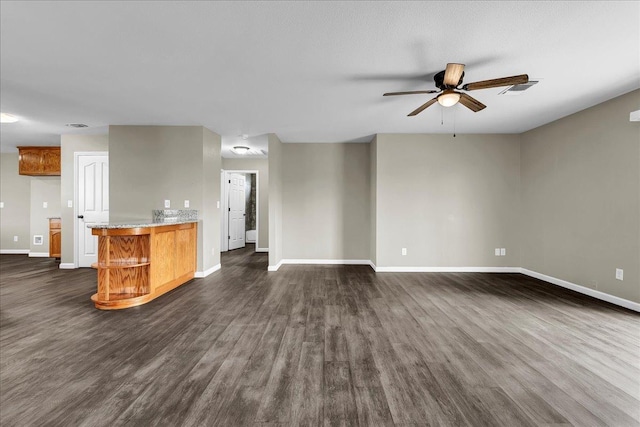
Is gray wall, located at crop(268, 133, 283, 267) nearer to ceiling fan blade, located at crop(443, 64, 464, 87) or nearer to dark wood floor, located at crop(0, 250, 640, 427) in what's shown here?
dark wood floor, located at crop(0, 250, 640, 427)

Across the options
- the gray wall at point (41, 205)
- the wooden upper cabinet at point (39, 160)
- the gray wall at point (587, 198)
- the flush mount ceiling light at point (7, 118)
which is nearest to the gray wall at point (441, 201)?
the gray wall at point (587, 198)

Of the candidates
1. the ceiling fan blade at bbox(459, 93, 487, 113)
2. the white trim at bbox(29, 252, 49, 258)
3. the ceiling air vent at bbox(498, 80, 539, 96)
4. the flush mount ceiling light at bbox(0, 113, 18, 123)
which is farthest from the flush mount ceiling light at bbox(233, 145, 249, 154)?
the white trim at bbox(29, 252, 49, 258)

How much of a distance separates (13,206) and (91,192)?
372 cm

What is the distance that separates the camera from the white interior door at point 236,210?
8492 millimetres

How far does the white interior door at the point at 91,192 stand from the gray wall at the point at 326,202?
11.6 feet

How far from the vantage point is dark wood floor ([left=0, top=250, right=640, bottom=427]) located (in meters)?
1.66

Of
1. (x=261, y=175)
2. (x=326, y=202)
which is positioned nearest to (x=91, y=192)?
(x=261, y=175)

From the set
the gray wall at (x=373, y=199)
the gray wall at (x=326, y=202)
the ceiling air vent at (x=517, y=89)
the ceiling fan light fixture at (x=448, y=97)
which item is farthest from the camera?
the gray wall at (x=326, y=202)

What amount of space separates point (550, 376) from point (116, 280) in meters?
4.59

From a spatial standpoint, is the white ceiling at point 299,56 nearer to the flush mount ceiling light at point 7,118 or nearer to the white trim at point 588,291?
the flush mount ceiling light at point 7,118

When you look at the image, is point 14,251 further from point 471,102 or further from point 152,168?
point 471,102

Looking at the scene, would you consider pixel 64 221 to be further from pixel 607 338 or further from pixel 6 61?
pixel 607 338

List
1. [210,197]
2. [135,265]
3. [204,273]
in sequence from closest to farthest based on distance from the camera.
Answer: [135,265] → [204,273] → [210,197]

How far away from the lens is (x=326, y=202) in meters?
6.08
